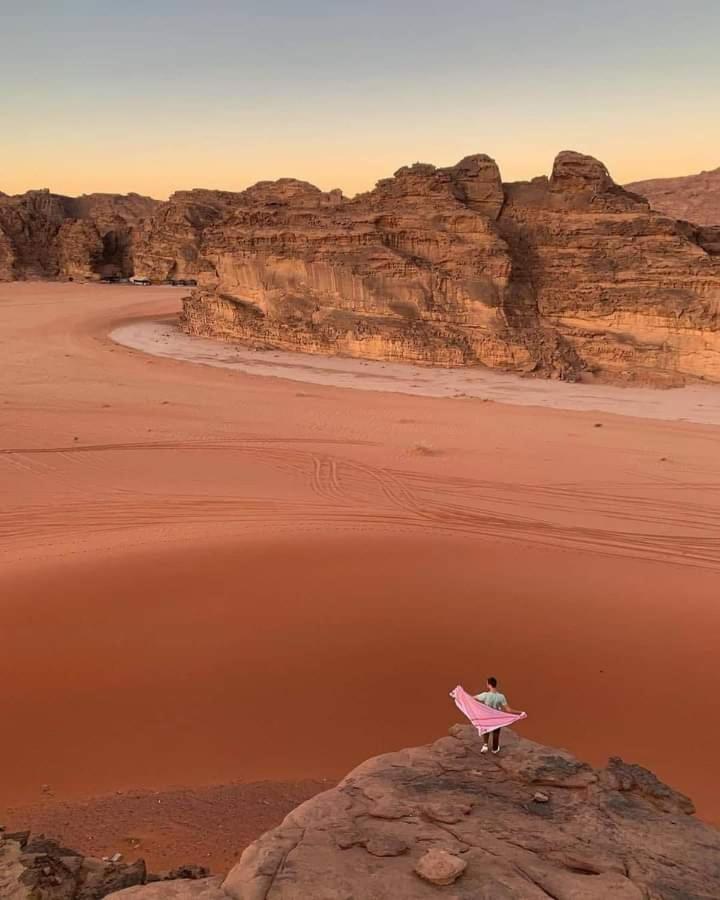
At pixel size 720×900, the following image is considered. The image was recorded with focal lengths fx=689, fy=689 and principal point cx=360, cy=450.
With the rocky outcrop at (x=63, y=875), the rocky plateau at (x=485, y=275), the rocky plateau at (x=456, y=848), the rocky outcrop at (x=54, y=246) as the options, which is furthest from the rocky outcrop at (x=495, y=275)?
the rocky outcrop at (x=54, y=246)

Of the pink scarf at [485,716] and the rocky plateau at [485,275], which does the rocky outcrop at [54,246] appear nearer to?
the rocky plateau at [485,275]

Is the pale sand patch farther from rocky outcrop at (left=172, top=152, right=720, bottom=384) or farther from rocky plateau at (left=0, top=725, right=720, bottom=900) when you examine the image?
rocky plateau at (left=0, top=725, right=720, bottom=900)

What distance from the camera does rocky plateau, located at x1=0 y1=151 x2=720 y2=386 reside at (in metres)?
25.3

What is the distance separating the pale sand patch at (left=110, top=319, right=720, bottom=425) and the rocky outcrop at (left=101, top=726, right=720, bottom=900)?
1817 cm

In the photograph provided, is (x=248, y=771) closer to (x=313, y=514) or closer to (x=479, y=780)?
(x=479, y=780)

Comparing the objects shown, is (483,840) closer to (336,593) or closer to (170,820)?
(170,820)

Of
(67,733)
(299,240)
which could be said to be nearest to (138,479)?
(67,733)

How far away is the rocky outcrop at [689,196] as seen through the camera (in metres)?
56.7

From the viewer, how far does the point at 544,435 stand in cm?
1936

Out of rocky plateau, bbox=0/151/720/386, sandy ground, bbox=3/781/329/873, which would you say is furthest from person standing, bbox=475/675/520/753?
rocky plateau, bbox=0/151/720/386

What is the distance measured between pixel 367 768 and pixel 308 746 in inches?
74.2

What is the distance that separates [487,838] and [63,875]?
8.39 ft

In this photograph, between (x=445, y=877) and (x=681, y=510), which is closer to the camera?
(x=445, y=877)

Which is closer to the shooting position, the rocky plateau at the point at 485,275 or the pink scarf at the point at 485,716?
the pink scarf at the point at 485,716
